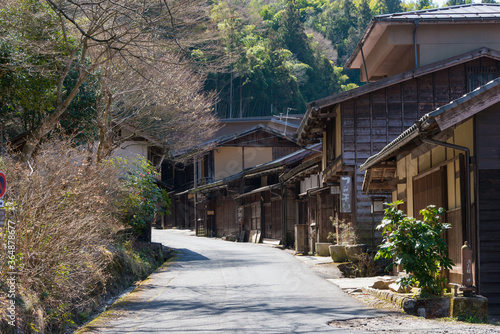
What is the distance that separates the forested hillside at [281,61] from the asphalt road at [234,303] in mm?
30436

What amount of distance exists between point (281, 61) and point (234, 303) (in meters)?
Answer: 45.2

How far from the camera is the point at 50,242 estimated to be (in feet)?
30.5

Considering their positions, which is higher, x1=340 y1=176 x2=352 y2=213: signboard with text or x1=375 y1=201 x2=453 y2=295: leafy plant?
x1=340 y1=176 x2=352 y2=213: signboard with text

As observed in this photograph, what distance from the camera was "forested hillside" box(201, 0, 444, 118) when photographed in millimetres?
53312

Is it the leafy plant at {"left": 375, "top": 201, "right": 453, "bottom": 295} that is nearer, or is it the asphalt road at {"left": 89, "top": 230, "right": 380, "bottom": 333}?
the asphalt road at {"left": 89, "top": 230, "right": 380, "bottom": 333}

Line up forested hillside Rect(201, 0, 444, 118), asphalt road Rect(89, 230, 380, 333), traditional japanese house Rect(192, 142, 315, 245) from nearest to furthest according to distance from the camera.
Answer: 1. asphalt road Rect(89, 230, 380, 333)
2. traditional japanese house Rect(192, 142, 315, 245)
3. forested hillside Rect(201, 0, 444, 118)

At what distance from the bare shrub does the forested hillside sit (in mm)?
35366

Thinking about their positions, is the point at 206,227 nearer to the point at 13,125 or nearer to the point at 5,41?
the point at 13,125

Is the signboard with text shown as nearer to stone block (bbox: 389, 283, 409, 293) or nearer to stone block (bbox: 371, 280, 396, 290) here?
stone block (bbox: 371, 280, 396, 290)

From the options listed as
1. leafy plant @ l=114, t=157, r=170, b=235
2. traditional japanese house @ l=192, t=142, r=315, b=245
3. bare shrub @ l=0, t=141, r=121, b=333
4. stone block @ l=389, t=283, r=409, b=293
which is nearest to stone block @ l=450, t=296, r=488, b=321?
stone block @ l=389, t=283, r=409, b=293

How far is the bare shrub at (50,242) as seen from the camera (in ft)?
27.7

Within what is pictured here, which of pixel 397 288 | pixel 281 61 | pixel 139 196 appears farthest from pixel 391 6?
pixel 397 288

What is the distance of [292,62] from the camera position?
58406 millimetres

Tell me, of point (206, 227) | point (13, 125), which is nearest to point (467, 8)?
point (13, 125)
